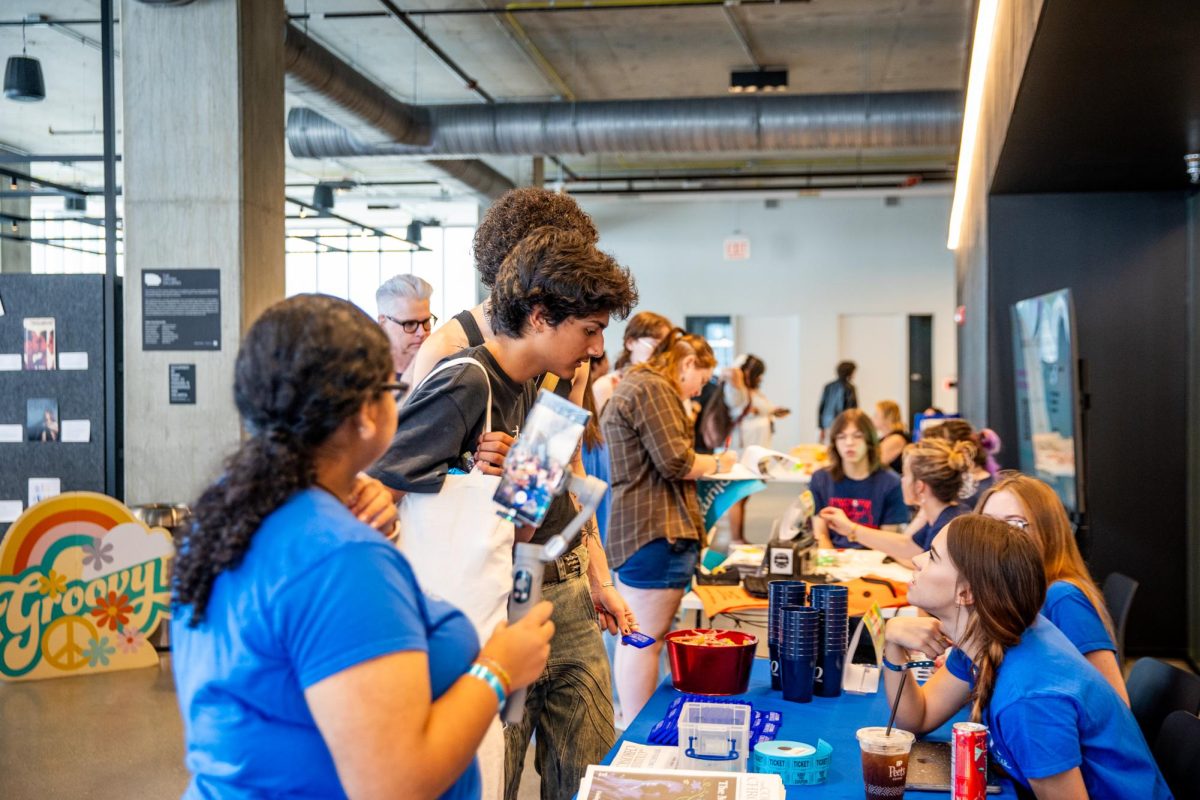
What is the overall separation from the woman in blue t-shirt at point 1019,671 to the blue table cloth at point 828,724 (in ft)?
0.34

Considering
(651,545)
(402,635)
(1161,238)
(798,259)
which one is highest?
(798,259)

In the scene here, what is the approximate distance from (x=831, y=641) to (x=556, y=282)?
1132 mm

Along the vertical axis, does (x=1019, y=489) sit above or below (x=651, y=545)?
above

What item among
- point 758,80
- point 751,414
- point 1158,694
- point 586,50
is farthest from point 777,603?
point 751,414

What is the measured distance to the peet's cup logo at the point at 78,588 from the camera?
526 centimetres

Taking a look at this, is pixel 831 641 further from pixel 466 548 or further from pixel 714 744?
pixel 466 548

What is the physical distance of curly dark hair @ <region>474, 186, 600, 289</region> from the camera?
2.18m

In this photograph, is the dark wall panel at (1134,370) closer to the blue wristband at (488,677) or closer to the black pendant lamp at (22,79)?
the blue wristband at (488,677)

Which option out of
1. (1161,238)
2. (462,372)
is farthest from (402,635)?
(1161,238)

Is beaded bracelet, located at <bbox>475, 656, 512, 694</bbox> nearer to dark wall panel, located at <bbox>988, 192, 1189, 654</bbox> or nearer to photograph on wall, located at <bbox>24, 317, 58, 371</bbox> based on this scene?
dark wall panel, located at <bbox>988, 192, 1189, 654</bbox>

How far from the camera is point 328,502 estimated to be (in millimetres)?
1189

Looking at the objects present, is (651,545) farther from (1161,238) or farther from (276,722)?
(1161,238)

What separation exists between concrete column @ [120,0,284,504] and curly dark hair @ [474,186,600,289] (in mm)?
3743

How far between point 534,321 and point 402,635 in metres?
0.89
